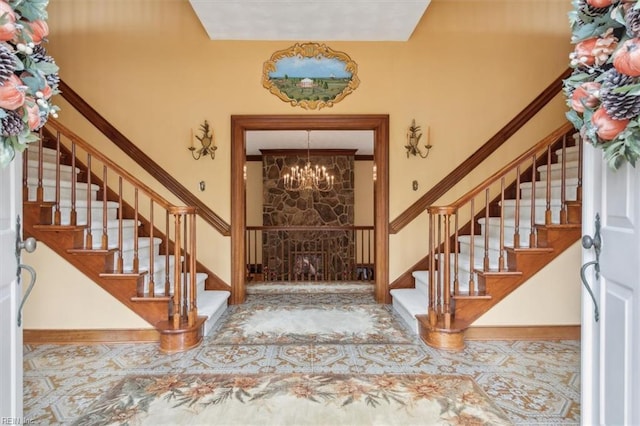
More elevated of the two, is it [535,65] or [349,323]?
[535,65]

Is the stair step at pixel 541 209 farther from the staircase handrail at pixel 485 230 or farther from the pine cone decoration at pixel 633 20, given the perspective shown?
the pine cone decoration at pixel 633 20

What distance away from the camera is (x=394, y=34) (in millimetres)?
3734

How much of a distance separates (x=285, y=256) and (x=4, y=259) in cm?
771

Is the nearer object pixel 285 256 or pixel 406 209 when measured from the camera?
pixel 406 209

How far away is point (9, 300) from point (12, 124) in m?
0.65

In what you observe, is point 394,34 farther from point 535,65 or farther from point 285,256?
point 285,256

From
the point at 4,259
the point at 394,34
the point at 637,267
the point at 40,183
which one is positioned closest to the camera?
the point at 637,267

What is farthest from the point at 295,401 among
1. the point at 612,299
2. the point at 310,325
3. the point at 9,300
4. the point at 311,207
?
the point at 311,207

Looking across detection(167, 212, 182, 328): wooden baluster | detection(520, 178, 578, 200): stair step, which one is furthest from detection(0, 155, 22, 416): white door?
detection(520, 178, 578, 200): stair step

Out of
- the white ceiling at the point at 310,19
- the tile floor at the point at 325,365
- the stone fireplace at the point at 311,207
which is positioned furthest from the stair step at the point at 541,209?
the stone fireplace at the point at 311,207

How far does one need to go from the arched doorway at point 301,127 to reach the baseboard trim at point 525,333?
1.15 m

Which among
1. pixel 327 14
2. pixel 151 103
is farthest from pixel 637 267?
pixel 151 103

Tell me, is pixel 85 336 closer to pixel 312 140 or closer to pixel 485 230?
pixel 485 230

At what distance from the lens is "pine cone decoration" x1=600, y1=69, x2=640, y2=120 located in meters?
1.00
